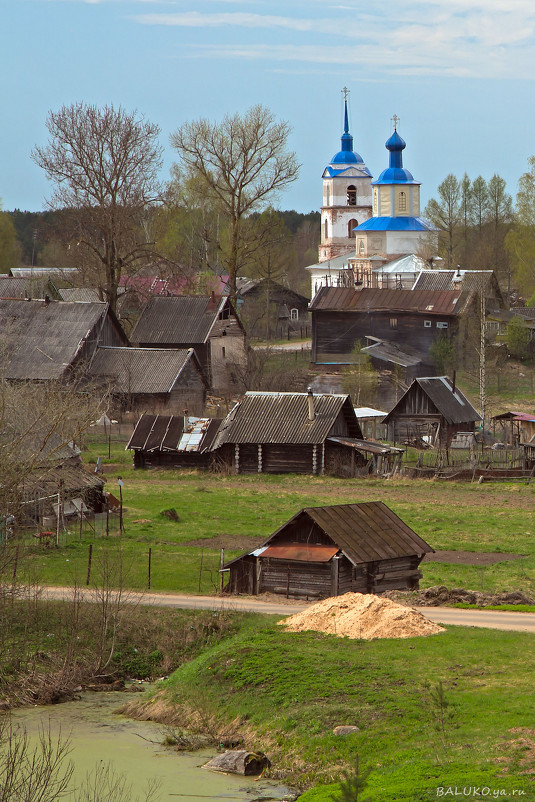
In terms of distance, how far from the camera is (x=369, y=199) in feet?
296

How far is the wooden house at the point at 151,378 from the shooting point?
48781mm

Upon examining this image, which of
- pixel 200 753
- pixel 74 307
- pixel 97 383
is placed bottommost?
pixel 200 753

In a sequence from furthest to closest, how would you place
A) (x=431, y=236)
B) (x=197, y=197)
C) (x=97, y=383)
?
(x=197, y=197), (x=431, y=236), (x=97, y=383)

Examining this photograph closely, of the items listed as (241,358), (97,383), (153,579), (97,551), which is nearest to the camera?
(153,579)

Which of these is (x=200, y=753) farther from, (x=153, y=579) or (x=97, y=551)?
(x=97, y=551)

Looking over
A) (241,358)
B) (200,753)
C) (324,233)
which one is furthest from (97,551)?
(324,233)

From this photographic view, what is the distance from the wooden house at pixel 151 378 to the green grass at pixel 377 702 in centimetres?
2722

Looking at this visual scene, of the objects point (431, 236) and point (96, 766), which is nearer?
point (96, 766)

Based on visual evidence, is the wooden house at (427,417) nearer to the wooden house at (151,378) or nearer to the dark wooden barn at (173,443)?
the dark wooden barn at (173,443)

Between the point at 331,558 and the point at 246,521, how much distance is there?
8.93 meters

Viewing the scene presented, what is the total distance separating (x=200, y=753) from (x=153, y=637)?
15.0 feet

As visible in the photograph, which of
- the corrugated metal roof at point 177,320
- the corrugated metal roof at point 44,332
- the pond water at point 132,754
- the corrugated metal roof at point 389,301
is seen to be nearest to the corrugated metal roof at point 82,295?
the corrugated metal roof at point 177,320

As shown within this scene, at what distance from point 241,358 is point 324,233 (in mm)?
36739

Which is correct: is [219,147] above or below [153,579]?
above
